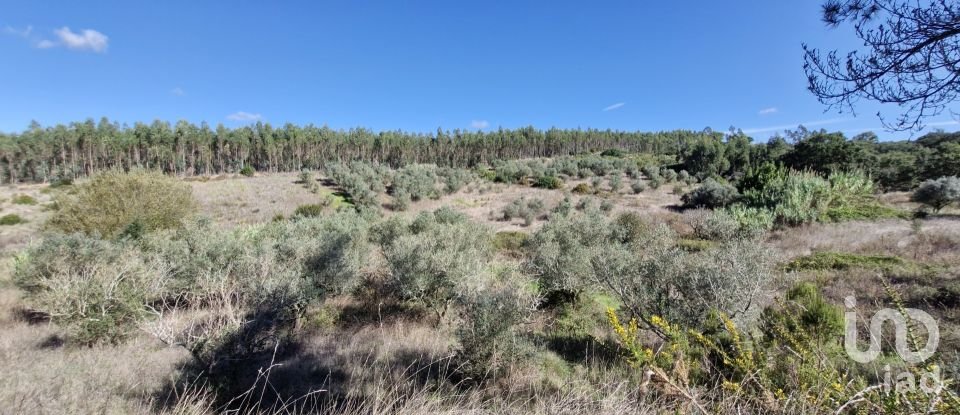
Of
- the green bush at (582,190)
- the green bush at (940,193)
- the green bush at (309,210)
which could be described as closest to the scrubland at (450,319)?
the green bush at (940,193)

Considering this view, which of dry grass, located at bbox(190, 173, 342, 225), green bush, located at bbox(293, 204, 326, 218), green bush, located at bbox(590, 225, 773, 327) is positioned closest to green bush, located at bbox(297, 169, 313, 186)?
dry grass, located at bbox(190, 173, 342, 225)

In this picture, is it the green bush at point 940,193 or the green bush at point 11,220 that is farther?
the green bush at point 11,220

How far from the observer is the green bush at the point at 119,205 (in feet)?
45.0

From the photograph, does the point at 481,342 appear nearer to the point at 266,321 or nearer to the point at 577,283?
the point at 266,321

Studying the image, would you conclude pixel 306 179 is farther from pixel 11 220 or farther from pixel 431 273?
pixel 431 273

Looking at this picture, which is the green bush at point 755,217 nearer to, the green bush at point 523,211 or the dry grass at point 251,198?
the green bush at point 523,211

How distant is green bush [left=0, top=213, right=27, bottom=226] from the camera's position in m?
21.4

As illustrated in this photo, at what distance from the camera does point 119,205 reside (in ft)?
47.9

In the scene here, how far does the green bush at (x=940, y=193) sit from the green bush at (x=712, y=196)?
25.4ft

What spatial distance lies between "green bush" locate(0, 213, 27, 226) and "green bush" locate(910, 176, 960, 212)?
50.0 meters

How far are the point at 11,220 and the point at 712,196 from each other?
143 ft

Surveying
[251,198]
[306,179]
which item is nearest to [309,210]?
[251,198]

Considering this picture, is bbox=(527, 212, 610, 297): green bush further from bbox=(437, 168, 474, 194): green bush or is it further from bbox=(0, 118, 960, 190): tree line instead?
bbox=(0, 118, 960, 190): tree line

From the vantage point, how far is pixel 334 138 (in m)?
66.3
